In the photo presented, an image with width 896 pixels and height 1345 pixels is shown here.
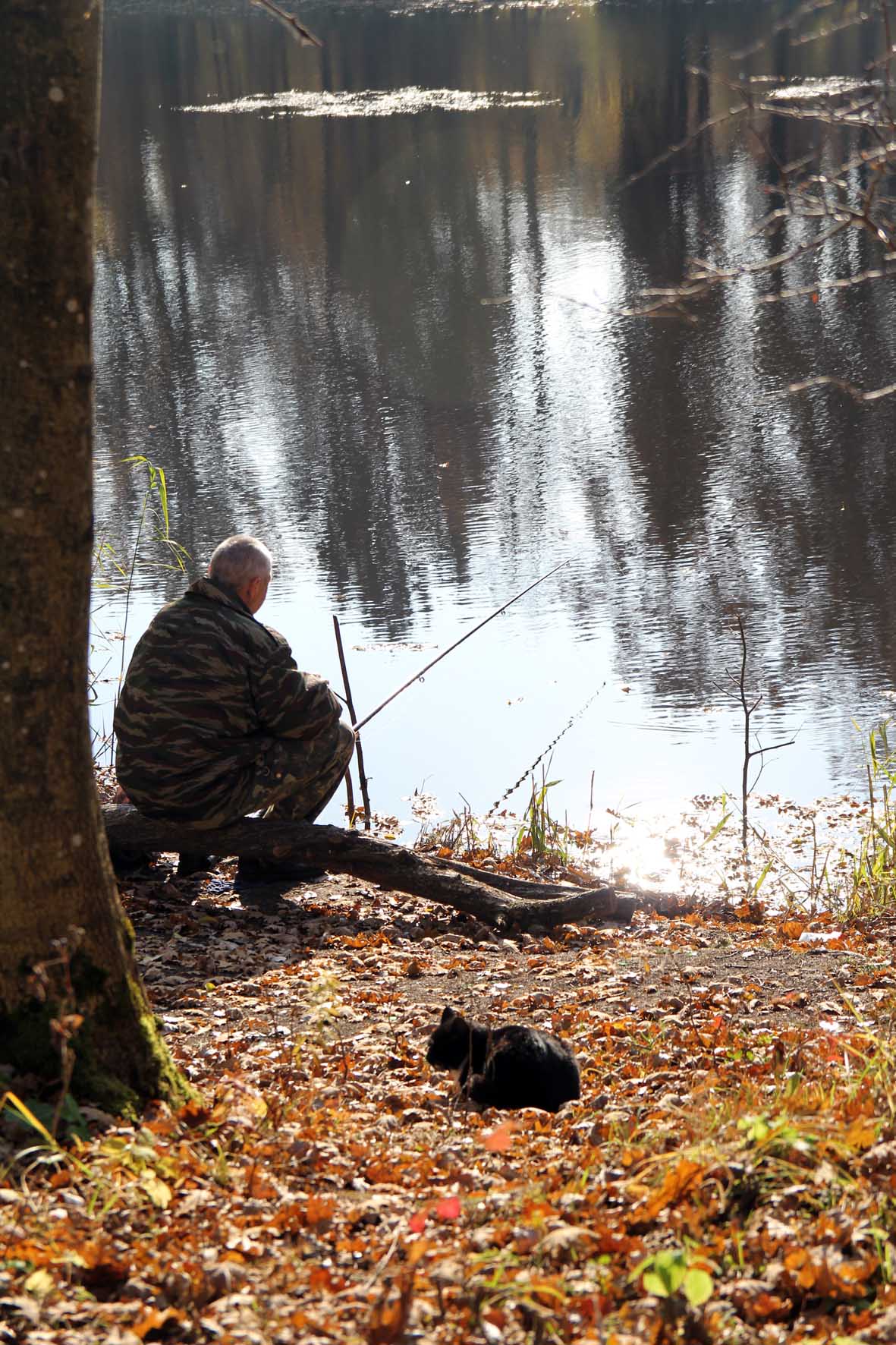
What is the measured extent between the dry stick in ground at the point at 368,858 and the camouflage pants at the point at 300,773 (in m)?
0.15

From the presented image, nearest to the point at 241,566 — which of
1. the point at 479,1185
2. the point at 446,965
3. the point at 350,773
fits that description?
the point at 446,965

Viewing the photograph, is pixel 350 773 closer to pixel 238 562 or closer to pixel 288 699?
pixel 288 699

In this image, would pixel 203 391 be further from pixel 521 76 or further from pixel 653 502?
pixel 521 76

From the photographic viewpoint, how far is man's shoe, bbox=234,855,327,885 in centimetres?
638

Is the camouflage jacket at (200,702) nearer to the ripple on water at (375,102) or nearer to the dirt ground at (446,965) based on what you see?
the dirt ground at (446,965)

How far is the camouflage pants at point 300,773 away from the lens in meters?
6.04

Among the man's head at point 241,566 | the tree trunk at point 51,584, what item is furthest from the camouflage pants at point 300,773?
the tree trunk at point 51,584

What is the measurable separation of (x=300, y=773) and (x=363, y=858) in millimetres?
489

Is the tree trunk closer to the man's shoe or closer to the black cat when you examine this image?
the black cat

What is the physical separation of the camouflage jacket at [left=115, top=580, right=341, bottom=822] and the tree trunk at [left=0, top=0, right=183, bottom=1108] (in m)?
2.46

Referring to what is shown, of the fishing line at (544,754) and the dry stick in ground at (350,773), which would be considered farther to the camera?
the fishing line at (544,754)

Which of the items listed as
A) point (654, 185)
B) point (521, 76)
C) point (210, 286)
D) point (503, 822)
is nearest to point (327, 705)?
point (503, 822)

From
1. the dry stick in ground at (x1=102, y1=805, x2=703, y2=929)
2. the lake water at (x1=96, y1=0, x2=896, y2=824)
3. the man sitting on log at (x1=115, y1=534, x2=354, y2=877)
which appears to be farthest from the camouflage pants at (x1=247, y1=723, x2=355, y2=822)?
the lake water at (x1=96, y1=0, x2=896, y2=824)

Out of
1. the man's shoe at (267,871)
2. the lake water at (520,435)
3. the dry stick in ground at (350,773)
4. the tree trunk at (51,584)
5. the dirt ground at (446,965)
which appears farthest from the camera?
the lake water at (520,435)
